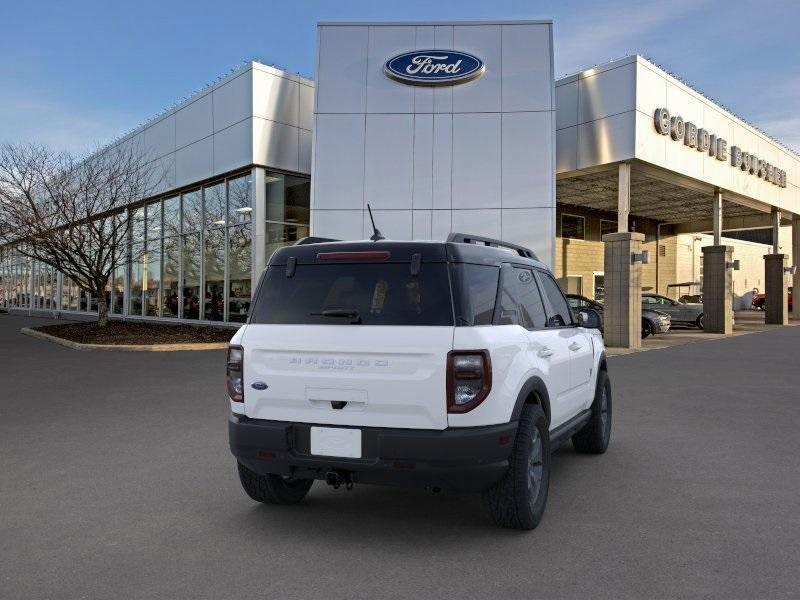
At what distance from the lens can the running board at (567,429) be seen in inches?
185

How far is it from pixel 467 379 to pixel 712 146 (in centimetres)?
2188

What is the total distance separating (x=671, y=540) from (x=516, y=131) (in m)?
15.3

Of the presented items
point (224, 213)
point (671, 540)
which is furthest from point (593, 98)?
point (671, 540)

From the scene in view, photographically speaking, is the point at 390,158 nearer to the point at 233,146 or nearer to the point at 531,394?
the point at 233,146

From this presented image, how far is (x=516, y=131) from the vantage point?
18.0 metres

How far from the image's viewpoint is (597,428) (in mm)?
6047

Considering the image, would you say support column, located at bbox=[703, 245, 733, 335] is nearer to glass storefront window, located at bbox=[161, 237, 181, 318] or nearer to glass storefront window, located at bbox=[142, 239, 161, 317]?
glass storefront window, located at bbox=[161, 237, 181, 318]

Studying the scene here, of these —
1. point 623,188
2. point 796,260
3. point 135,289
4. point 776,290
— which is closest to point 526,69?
point 623,188

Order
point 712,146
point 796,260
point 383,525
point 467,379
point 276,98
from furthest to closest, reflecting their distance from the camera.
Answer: point 796,260, point 712,146, point 276,98, point 383,525, point 467,379

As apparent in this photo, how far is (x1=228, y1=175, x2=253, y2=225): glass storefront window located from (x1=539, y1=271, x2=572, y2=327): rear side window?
16067 millimetres

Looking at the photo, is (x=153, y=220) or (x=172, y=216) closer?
(x=172, y=216)

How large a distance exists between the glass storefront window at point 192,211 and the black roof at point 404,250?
66.5ft

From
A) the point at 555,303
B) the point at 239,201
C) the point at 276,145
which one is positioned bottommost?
the point at 555,303

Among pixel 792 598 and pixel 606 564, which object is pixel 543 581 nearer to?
pixel 606 564
